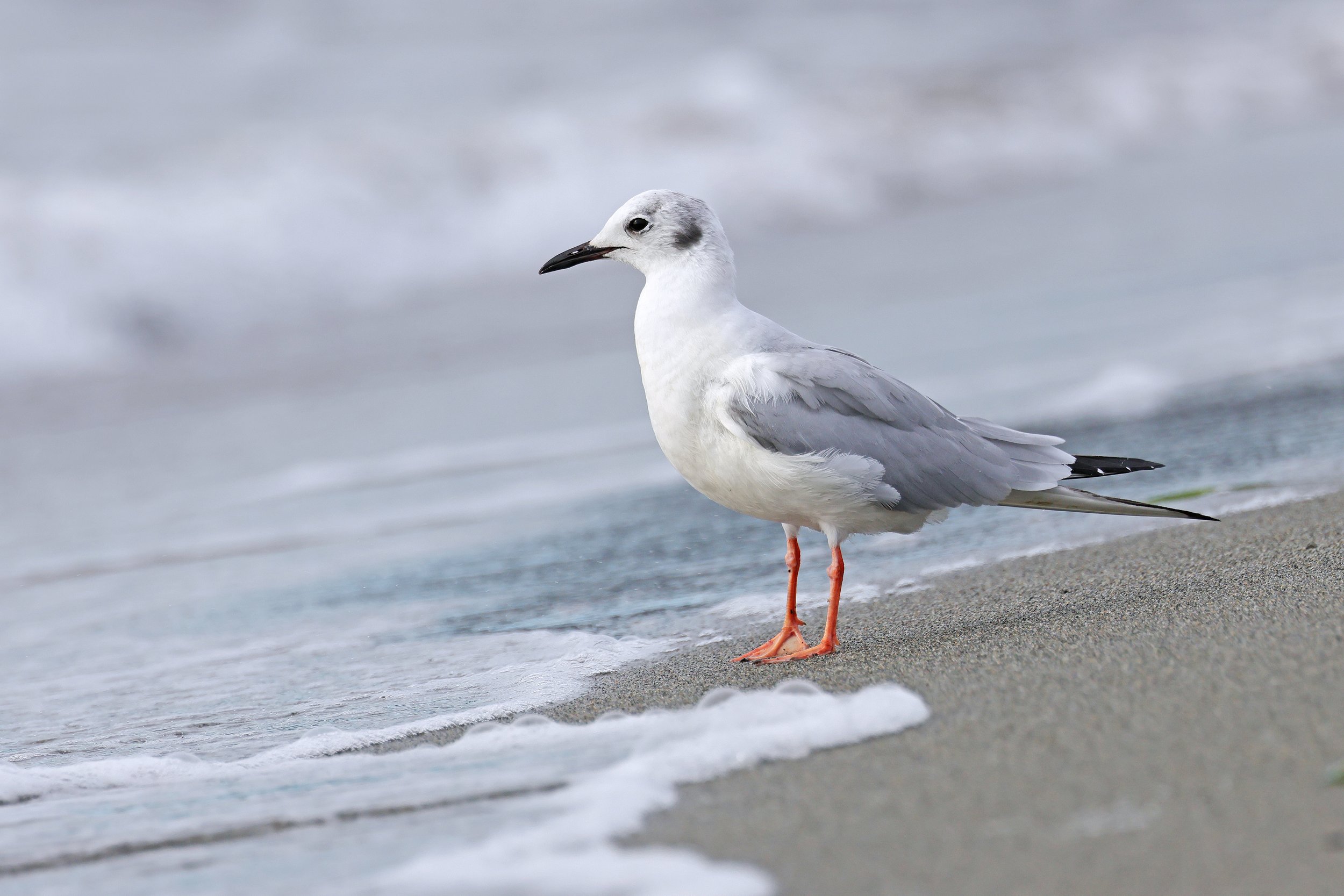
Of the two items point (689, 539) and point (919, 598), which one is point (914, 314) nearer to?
point (689, 539)

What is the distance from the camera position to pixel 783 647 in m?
3.89

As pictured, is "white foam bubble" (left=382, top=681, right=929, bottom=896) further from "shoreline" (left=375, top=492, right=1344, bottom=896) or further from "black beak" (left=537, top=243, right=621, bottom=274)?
"black beak" (left=537, top=243, right=621, bottom=274)

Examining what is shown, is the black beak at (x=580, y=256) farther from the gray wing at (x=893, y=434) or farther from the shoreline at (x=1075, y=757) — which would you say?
the shoreline at (x=1075, y=757)

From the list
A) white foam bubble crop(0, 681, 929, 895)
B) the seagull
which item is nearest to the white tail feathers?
the seagull

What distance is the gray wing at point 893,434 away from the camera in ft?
12.4

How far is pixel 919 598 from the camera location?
434 cm

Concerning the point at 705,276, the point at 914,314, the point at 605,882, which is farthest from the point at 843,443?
the point at 914,314

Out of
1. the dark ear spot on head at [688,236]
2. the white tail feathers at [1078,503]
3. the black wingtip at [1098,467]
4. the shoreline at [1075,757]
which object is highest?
the dark ear spot on head at [688,236]

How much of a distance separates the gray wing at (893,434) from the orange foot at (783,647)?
0.42 meters

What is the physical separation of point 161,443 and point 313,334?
4.07 metres

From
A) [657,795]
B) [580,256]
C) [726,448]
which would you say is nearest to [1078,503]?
[726,448]

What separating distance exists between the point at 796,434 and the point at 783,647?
566mm

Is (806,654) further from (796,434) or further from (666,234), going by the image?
(666,234)

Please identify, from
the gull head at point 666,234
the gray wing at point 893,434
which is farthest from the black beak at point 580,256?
the gray wing at point 893,434
